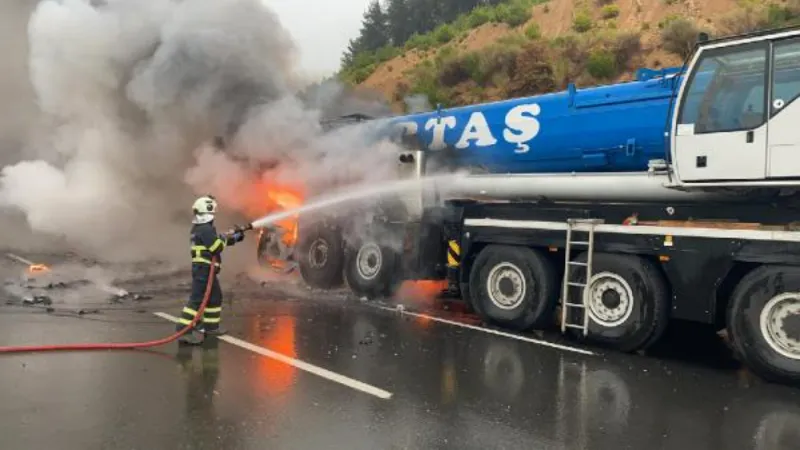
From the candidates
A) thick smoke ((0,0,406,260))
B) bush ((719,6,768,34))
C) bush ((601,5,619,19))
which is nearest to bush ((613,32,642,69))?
bush ((719,6,768,34))

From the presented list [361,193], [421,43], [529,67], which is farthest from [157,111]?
[421,43]

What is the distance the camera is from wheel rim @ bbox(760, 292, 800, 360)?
6.16 m

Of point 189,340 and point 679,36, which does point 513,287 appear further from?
point 679,36

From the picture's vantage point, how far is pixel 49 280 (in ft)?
37.3


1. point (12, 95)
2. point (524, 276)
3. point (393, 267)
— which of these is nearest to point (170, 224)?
point (12, 95)

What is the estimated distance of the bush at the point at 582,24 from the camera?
126ft

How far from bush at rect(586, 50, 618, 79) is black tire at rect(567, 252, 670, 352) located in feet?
73.7

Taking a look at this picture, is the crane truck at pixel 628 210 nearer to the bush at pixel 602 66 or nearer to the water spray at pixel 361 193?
the water spray at pixel 361 193

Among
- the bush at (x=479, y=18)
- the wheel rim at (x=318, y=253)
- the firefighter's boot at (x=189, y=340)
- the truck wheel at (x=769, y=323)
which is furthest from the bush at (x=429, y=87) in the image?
the truck wheel at (x=769, y=323)

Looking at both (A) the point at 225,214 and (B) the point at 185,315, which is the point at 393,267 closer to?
(B) the point at 185,315

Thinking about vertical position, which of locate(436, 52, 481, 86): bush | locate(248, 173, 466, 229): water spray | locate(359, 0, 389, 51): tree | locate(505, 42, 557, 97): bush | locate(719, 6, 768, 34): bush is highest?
locate(359, 0, 389, 51): tree

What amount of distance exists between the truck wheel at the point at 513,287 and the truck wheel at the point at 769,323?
2163 millimetres

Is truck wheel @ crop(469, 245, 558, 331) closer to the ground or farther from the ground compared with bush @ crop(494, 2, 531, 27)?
closer to the ground

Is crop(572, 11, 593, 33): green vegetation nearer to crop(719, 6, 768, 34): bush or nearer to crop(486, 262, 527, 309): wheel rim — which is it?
crop(719, 6, 768, 34): bush
